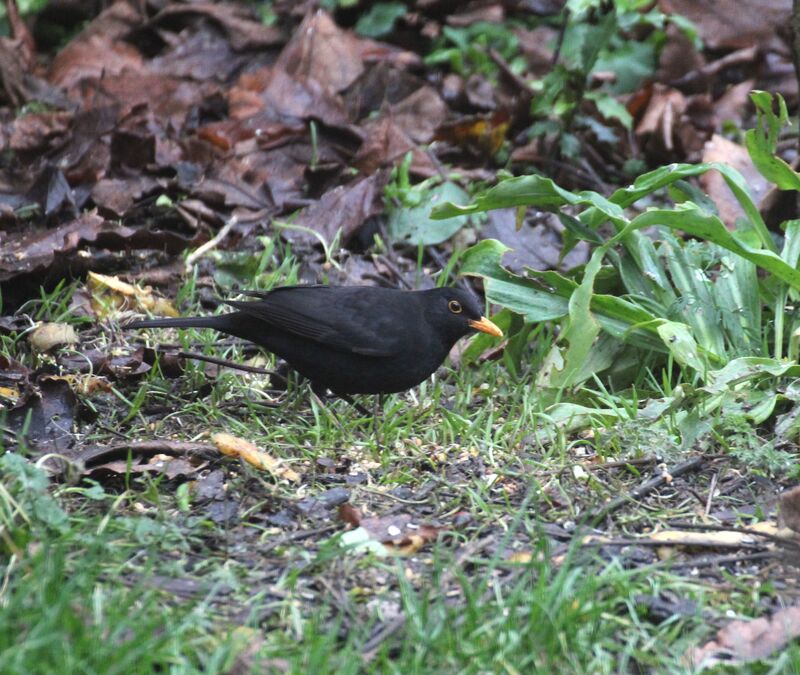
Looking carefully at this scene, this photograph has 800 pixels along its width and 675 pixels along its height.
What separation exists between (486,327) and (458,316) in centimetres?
14

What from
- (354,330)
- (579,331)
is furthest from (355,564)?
(354,330)

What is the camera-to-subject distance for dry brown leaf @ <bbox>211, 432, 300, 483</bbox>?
13.5ft

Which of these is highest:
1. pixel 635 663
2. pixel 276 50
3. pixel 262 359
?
pixel 276 50

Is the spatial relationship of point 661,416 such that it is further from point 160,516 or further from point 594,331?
point 160,516

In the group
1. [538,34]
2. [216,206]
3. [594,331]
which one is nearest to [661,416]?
[594,331]

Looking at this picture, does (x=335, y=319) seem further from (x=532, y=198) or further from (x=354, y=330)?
(x=532, y=198)

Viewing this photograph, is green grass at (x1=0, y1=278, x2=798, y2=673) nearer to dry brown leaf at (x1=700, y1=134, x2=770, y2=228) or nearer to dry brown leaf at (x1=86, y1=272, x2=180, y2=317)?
dry brown leaf at (x1=86, y1=272, x2=180, y2=317)

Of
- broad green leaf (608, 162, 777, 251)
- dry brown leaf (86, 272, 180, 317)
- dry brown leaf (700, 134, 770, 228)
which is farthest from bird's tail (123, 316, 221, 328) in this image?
dry brown leaf (700, 134, 770, 228)

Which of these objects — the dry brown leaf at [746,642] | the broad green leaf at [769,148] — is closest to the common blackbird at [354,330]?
the broad green leaf at [769,148]

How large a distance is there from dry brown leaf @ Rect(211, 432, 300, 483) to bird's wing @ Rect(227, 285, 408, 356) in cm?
85

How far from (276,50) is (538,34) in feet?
6.10

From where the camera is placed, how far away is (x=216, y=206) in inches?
248

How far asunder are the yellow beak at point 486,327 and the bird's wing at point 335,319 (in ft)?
1.03

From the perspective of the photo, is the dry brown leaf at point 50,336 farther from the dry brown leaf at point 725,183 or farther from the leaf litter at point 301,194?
the dry brown leaf at point 725,183
